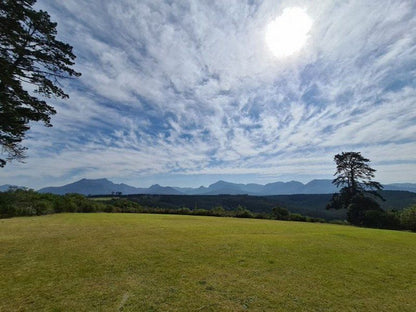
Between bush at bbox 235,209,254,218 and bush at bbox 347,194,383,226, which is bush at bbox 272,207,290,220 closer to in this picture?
bush at bbox 235,209,254,218

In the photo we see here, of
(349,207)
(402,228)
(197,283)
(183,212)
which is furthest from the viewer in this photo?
(183,212)

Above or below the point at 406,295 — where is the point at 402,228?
below

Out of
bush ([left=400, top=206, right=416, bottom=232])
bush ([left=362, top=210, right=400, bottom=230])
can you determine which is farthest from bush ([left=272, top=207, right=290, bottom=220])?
bush ([left=400, top=206, right=416, bottom=232])

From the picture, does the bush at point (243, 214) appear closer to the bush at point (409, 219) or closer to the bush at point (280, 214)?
the bush at point (280, 214)

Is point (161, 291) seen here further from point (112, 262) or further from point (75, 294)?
point (112, 262)

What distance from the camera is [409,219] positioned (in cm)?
2705

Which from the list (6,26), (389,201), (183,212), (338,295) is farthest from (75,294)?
(389,201)

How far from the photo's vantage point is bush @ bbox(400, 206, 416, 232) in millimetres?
26603

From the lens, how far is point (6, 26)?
335 inches

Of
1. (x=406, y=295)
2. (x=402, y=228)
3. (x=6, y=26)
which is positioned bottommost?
(x=402, y=228)

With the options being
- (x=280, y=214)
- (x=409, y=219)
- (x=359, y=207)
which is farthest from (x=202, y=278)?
(x=359, y=207)

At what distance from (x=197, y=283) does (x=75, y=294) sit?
294 centimetres

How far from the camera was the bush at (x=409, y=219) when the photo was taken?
2660 centimetres

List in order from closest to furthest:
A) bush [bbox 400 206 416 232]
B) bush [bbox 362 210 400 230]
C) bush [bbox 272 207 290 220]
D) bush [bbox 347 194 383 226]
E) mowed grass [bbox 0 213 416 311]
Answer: mowed grass [bbox 0 213 416 311] → bush [bbox 400 206 416 232] → bush [bbox 362 210 400 230] → bush [bbox 347 194 383 226] → bush [bbox 272 207 290 220]
